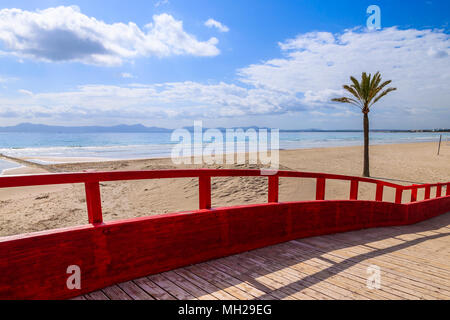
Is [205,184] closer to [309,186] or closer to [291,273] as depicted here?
[291,273]

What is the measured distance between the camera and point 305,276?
3201 mm

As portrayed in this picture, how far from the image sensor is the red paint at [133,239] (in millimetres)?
2371

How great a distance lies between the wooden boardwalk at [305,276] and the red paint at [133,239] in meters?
0.13

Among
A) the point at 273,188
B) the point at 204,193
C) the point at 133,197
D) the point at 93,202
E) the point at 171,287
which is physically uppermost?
the point at 93,202

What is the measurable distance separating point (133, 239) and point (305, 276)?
2.07 meters

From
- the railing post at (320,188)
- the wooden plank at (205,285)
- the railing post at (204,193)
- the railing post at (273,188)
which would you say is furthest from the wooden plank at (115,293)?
the railing post at (320,188)

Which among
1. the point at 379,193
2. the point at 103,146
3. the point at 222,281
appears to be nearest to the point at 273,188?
the point at 222,281

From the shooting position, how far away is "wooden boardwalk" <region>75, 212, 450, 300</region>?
9.09 ft

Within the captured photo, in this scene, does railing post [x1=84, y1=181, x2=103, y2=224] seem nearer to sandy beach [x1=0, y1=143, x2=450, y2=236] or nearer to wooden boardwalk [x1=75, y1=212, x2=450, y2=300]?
wooden boardwalk [x1=75, y1=212, x2=450, y2=300]

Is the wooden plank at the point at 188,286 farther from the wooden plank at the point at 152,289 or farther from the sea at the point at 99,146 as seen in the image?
the sea at the point at 99,146

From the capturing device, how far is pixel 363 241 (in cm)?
Result: 484

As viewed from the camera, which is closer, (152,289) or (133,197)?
(152,289)

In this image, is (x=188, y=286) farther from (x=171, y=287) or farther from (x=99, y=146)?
(x=99, y=146)
